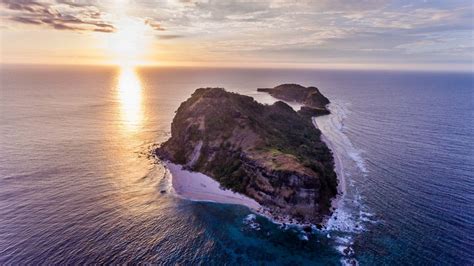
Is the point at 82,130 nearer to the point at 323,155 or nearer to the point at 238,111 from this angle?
the point at 238,111

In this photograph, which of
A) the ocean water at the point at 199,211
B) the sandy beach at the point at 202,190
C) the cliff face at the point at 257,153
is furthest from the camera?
the sandy beach at the point at 202,190

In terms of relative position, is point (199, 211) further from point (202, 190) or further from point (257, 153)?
point (257, 153)

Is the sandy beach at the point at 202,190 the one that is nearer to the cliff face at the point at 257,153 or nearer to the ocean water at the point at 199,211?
the cliff face at the point at 257,153

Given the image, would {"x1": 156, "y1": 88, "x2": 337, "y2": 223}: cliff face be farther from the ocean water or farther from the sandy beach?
the ocean water

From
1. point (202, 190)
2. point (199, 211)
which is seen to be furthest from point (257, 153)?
point (199, 211)

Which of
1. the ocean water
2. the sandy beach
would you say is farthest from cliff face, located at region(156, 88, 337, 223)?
the ocean water

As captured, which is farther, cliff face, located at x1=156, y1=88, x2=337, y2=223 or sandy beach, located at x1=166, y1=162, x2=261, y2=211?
sandy beach, located at x1=166, y1=162, x2=261, y2=211

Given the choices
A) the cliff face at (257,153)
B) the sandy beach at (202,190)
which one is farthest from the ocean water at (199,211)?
the cliff face at (257,153)
